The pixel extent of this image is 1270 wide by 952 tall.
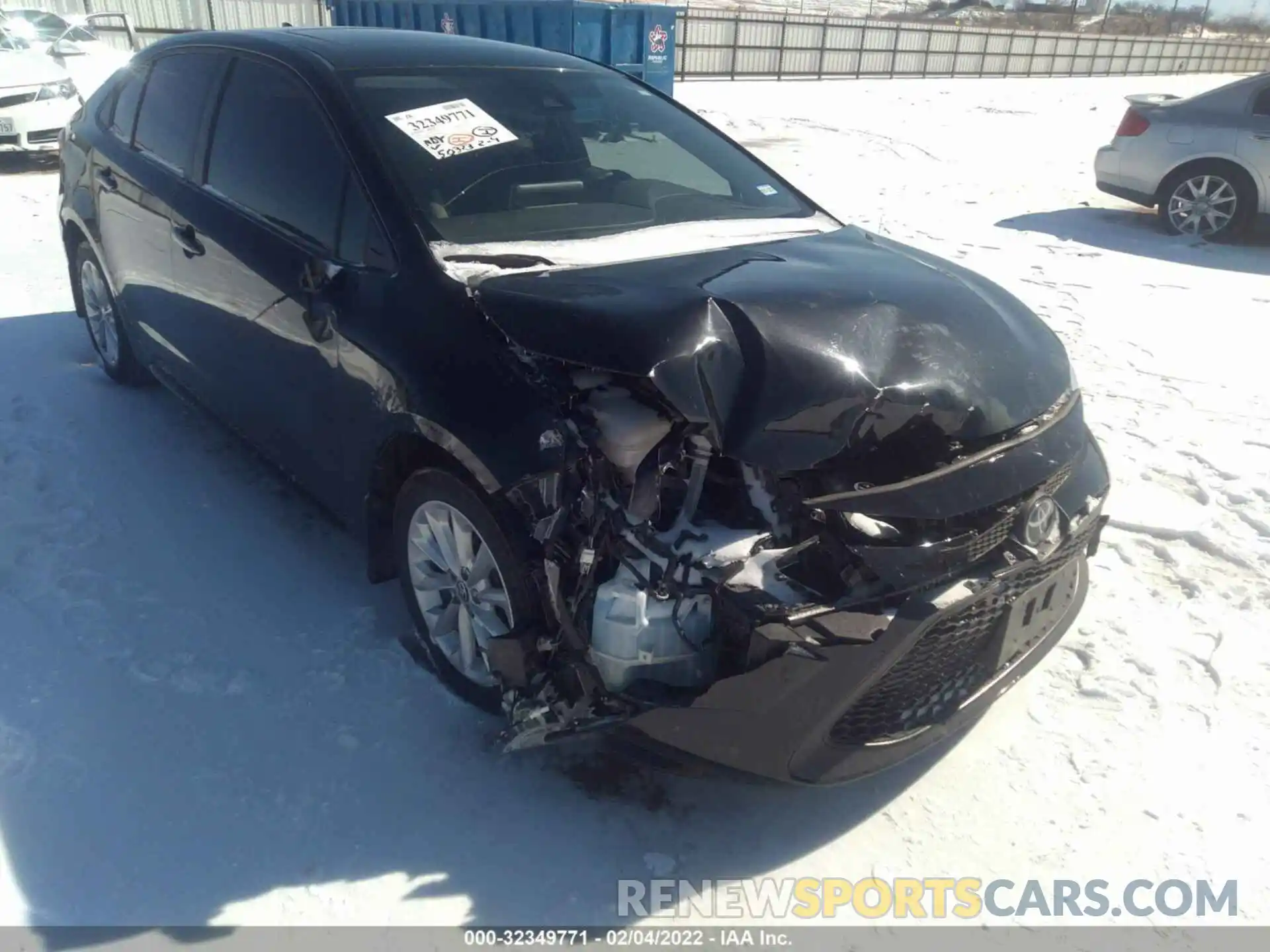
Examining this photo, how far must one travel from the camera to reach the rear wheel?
329 inches

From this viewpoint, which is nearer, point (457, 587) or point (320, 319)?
point (457, 587)

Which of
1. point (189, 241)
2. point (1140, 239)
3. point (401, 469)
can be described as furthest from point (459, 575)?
point (1140, 239)

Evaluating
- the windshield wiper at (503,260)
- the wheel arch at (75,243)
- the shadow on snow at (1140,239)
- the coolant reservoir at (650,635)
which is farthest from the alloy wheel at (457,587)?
the shadow on snow at (1140,239)

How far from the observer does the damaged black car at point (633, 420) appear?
85.7 inches

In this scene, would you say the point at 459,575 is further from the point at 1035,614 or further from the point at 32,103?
the point at 32,103

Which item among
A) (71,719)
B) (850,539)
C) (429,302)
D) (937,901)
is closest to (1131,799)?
(937,901)

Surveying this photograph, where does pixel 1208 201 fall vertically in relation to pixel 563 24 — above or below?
below

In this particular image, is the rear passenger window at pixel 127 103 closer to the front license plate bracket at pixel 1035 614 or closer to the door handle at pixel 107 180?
the door handle at pixel 107 180

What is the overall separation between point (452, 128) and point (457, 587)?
1466 millimetres

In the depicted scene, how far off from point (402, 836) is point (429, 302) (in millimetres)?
1377

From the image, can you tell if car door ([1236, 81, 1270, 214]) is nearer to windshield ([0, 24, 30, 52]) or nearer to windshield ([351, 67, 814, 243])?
windshield ([351, 67, 814, 243])

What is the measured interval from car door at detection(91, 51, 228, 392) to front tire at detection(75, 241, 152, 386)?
28 centimetres

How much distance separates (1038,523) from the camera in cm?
237

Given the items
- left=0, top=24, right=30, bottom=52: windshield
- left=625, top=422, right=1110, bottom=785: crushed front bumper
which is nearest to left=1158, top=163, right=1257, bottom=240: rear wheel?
left=625, top=422, right=1110, bottom=785: crushed front bumper
